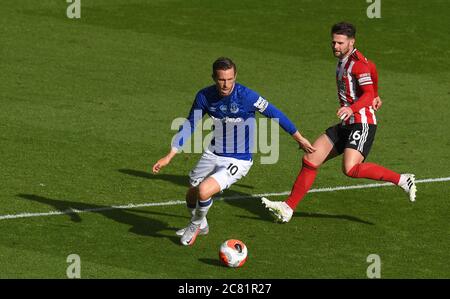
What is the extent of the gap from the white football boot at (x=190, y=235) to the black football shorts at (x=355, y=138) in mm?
2485

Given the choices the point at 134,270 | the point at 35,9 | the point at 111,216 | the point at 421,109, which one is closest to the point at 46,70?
the point at 35,9

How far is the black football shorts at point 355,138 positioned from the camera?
16594mm

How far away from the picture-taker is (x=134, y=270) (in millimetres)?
14289

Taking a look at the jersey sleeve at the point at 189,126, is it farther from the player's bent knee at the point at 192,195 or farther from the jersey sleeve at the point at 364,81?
the jersey sleeve at the point at 364,81

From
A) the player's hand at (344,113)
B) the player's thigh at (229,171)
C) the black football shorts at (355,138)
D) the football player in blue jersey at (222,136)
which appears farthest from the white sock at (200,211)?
the black football shorts at (355,138)

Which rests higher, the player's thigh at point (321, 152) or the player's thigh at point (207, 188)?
the player's thigh at point (321, 152)

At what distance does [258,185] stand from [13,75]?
7823mm

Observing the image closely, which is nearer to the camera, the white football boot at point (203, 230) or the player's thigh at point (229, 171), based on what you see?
the player's thigh at point (229, 171)

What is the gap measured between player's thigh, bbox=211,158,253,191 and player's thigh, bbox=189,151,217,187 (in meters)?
0.11

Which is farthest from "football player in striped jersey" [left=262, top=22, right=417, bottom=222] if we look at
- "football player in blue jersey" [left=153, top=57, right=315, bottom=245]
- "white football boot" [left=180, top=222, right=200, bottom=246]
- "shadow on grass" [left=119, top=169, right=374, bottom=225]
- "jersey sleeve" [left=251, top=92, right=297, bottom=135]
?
"white football boot" [left=180, top=222, right=200, bottom=246]

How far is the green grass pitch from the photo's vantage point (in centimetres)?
1507

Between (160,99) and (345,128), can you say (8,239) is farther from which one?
(160,99)
